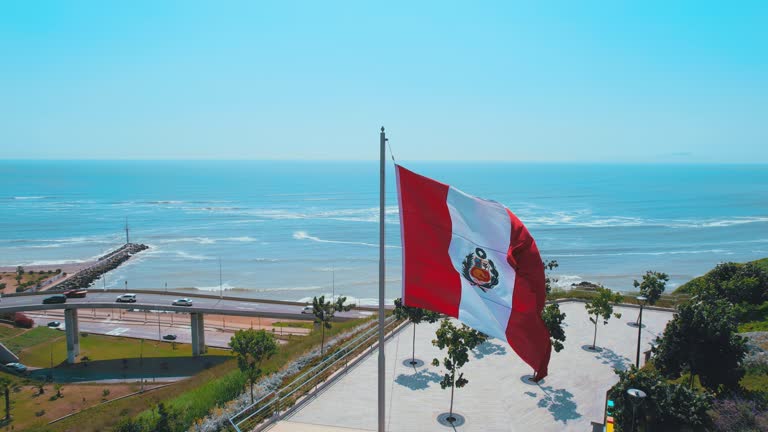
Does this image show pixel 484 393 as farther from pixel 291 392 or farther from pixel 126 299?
pixel 126 299

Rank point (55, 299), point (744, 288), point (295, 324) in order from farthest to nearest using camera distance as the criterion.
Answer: point (295, 324) < point (55, 299) < point (744, 288)

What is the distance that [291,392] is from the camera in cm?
1753

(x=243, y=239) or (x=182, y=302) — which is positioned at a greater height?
(x=182, y=302)

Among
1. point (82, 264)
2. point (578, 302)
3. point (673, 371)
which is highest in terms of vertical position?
point (673, 371)

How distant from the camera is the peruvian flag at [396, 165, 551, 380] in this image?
8805 millimetres

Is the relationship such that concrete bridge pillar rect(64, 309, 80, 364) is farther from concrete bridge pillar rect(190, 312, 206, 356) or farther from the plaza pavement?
the plaza pavement

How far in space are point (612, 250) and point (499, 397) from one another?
6953 centimetres

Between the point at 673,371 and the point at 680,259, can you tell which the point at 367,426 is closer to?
the point at 673,371

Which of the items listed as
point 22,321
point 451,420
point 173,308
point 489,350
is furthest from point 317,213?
point 451,420

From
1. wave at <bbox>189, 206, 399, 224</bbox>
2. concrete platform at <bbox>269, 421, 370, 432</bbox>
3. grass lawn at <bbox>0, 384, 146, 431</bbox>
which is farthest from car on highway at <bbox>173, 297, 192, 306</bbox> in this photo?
wave at <bbox>189, 206, 399, 224</bbox>

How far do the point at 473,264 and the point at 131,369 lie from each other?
36209mm

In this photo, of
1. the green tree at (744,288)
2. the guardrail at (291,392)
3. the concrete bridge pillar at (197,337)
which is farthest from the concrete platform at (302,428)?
the concrete bridge pillar at (197,337)

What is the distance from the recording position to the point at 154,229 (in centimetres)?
10319

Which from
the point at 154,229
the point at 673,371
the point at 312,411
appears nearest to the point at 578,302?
the point at 673,371
